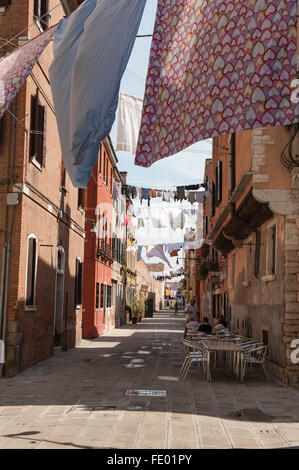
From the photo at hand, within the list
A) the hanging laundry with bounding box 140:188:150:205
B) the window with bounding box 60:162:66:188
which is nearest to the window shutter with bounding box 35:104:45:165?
the window with bounding box 60:162:66:188

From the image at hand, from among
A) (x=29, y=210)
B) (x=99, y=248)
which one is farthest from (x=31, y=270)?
(x=99, y=248)

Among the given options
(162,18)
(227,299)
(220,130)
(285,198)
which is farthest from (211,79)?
(227,299)

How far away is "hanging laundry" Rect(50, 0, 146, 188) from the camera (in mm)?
5527

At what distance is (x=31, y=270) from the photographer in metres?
12.8

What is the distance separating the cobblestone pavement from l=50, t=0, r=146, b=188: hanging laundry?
300 centimetres

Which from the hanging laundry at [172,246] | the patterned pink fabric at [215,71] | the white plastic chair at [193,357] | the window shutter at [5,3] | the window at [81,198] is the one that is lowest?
the white plastic chair at [193,357]

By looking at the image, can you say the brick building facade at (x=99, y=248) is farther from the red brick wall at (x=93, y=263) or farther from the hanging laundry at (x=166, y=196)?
the hanging laundry at (x=166, y=196)

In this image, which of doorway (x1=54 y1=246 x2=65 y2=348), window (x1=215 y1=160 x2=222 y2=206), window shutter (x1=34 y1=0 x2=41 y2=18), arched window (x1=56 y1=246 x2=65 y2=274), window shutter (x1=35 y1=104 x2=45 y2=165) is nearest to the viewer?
window shutter (x1=34 y1=0 x2=41 y2=18)

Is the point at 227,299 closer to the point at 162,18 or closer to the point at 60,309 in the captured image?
the point at 60,309

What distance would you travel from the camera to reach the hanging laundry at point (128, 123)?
1119 cm

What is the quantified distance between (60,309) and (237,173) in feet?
22.3

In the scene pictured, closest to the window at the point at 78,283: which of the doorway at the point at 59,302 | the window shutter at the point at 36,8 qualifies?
the doorway at the point at 59,302

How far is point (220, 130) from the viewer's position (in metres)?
5.13

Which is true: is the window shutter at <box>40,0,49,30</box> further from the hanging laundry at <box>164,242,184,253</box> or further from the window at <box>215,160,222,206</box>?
the hanging laundry at <box>164,242,184,253</box>
